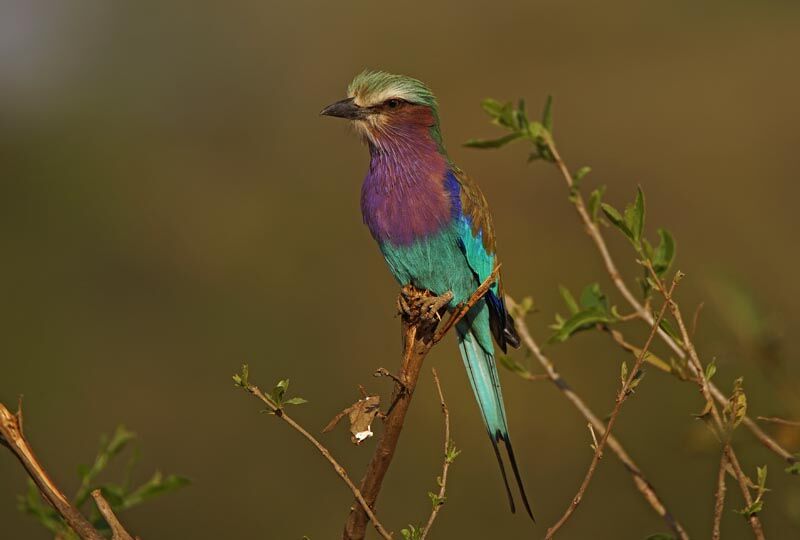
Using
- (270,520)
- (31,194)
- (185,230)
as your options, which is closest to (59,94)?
(31,194)

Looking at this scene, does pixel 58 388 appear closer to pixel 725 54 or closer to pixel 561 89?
pixel 561 89

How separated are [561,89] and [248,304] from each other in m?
4.52

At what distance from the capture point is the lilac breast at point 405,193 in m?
3.86

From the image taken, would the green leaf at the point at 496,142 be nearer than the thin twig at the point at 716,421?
No

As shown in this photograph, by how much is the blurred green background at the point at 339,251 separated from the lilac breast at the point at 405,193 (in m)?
2.12

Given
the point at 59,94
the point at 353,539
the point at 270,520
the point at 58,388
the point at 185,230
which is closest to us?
the point at 353,539

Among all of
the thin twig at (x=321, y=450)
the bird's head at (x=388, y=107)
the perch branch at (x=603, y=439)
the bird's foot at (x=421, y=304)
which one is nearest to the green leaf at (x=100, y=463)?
the thin twig at (x=321, y=450)

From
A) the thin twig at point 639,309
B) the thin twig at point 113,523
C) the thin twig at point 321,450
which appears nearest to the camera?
the thin twig at point 113,523

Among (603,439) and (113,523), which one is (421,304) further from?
(113,523)

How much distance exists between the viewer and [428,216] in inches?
152

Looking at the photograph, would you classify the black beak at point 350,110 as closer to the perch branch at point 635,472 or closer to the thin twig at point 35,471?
the perch branch at point 635,472

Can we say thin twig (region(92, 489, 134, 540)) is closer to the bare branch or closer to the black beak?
the bare branch

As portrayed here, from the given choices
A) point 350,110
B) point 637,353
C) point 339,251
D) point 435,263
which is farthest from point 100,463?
point 339,251

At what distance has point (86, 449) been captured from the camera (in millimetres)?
8016
